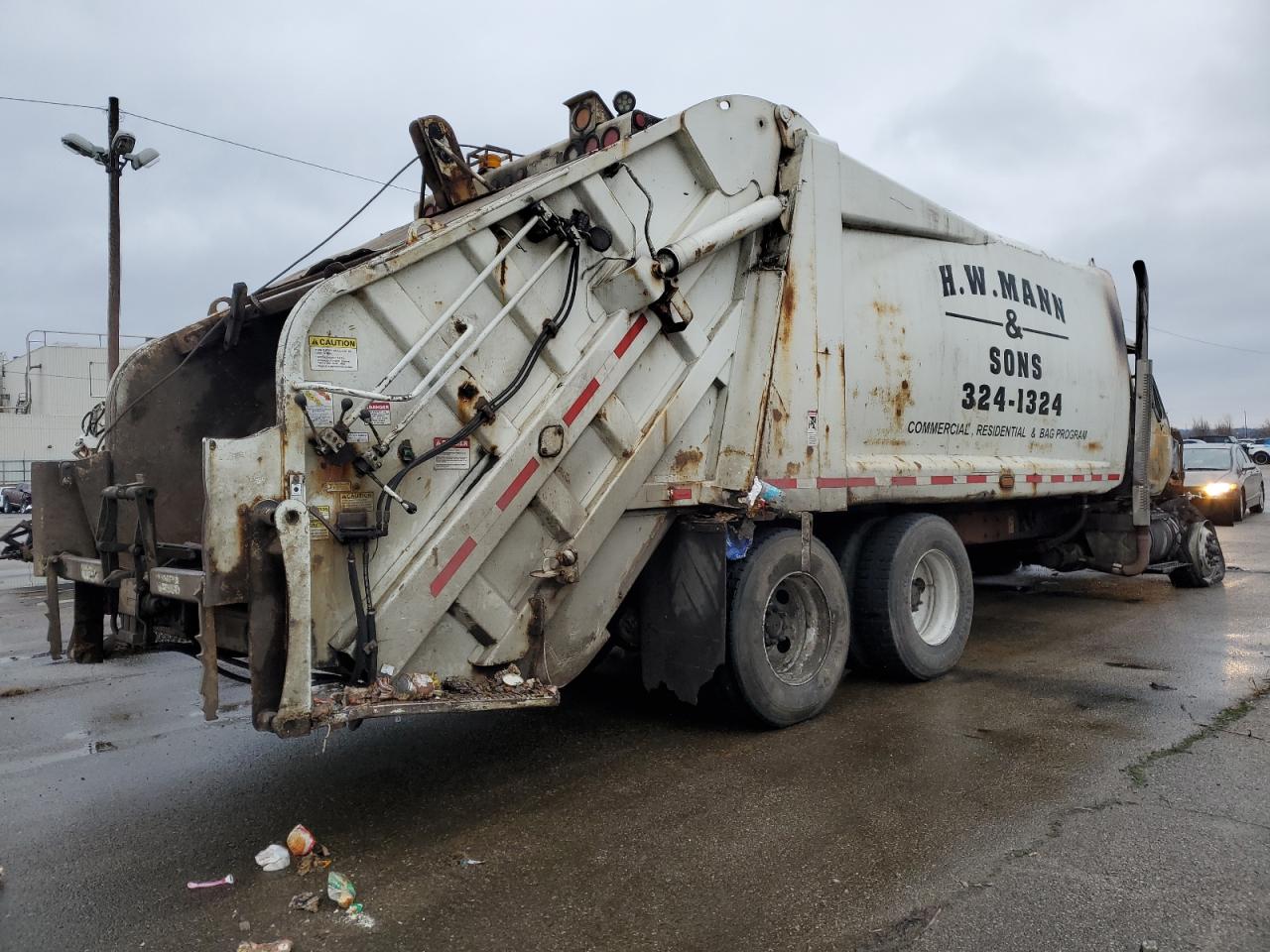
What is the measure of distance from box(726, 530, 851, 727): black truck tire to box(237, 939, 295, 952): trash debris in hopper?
2.39 meters

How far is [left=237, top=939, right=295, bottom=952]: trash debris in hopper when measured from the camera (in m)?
2.78

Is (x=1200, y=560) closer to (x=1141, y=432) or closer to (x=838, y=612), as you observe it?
(x=1141, y=432)

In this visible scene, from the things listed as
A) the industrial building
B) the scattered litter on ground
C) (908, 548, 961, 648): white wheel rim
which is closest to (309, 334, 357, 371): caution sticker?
the scattered litter on ground

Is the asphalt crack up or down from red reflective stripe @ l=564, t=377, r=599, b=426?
down

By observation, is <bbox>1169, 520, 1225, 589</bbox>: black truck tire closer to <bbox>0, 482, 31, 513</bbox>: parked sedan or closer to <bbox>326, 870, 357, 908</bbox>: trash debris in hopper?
<bbox>326, 870, 357, 908</bbox>: trash debris in hopper

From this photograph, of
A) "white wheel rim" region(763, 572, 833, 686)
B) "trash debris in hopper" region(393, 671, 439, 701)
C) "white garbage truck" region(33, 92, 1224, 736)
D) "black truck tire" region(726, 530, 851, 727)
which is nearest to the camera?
"white garbage truck" region(33, 92, 1224, 736)

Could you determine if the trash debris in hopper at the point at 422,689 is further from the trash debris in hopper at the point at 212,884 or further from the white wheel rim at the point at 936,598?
the white wheel rim at the point at 936,598

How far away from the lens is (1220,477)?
15.0 meters

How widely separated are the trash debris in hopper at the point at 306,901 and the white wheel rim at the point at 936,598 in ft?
13.7

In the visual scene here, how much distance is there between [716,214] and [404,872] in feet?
11.0

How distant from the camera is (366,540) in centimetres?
353

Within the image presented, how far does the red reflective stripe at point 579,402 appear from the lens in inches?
162

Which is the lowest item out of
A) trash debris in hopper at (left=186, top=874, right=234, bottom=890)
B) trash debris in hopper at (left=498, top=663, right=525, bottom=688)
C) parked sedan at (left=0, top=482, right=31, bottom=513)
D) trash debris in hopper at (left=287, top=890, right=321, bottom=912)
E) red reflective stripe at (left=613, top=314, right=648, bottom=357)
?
trash debris in hopper at (left=186, top=874, right=234, bottom=890)

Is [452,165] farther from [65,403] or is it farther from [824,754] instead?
[65,403]
